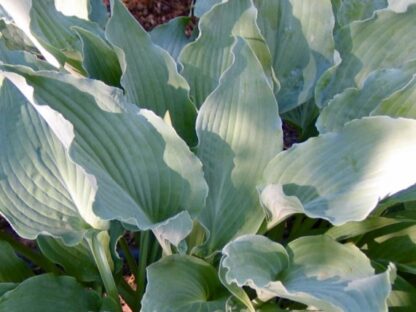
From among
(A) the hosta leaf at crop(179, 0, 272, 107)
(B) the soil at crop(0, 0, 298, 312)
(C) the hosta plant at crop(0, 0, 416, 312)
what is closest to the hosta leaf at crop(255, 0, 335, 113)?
(C) the hosta plant at crop(0, 0, 416, 312)

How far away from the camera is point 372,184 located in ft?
3.27

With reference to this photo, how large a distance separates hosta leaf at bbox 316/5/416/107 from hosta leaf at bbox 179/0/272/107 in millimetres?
163

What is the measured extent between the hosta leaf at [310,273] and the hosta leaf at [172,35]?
1.77 ft

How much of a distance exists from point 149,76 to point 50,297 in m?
0.42

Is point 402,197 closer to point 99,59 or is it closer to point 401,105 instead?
point 401,105

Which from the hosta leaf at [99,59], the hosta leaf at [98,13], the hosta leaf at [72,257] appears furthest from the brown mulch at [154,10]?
the hosta leaf at [72,257]

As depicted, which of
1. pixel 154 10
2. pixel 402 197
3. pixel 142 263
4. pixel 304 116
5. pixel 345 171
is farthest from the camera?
pixel 154 10

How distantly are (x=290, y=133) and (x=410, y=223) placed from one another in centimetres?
87

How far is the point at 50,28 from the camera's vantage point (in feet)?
4.04

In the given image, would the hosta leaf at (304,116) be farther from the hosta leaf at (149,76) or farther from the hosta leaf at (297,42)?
the hosta leaf at (149,76)

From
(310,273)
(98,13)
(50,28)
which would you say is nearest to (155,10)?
(98,13)

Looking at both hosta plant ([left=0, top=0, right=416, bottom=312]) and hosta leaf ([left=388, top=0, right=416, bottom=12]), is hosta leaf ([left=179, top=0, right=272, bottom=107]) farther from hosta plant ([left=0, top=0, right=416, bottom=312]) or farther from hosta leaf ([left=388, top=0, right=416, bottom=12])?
hosta leaf ([left=388, top=0, right=416, bottom=12])

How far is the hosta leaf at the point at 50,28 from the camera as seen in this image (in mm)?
1168

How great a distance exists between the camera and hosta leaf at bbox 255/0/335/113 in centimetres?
127
